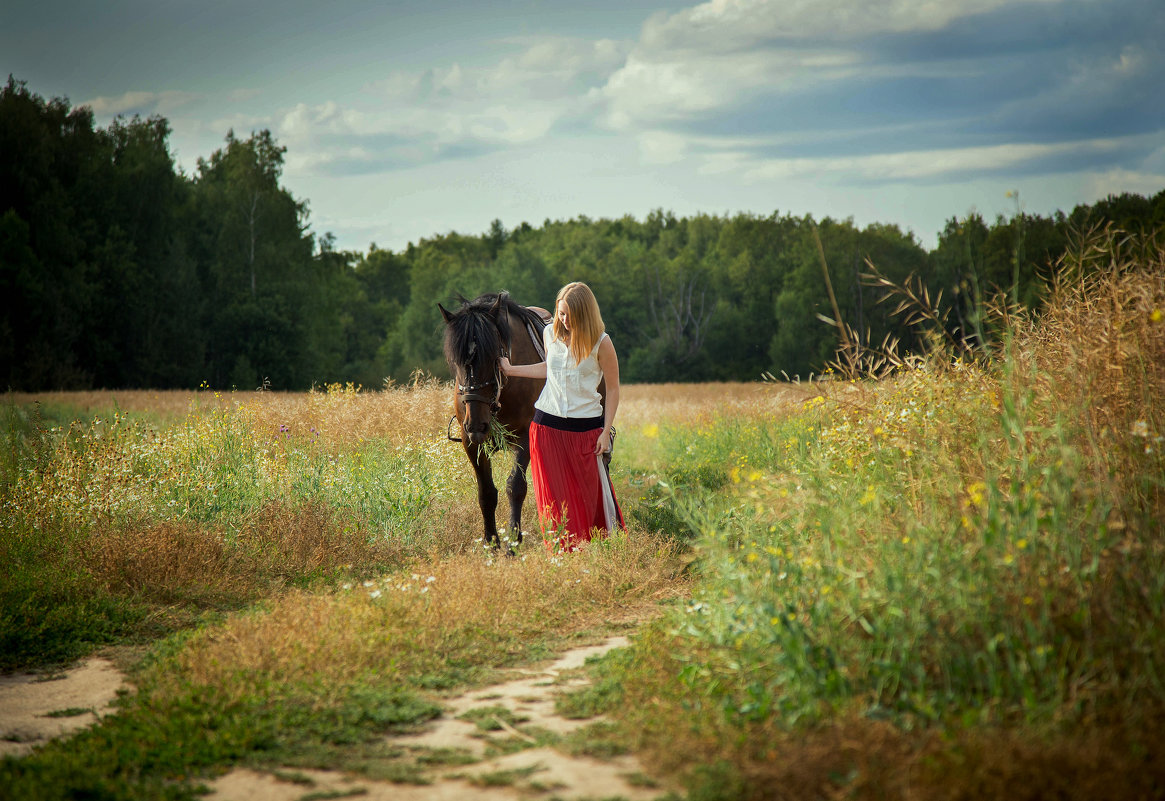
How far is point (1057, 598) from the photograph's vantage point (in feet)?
10.6

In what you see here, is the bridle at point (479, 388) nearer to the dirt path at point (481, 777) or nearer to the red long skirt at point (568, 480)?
the red long skirt at point (568, 480)

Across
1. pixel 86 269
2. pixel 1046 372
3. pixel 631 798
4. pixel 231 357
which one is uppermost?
pixel 86 269

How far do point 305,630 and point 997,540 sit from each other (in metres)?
3.52

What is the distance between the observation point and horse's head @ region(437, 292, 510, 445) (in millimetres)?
6403

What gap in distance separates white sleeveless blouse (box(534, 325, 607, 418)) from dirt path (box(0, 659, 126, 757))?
338cm

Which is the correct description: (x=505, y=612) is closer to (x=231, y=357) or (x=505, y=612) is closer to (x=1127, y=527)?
(x=1127, y=527)

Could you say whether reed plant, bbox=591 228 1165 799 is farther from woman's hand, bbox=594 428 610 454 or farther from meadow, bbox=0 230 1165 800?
woman's hand, bbox=594 428 610 454

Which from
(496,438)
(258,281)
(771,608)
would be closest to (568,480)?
(496,438)

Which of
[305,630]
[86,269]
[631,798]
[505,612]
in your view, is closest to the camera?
[631,798]

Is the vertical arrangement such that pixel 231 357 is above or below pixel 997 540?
above

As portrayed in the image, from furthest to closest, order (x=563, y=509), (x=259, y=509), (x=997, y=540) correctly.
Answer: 1. (x=259, y=509)
2. (x=563, y=509)
3. (x=997, y=540)

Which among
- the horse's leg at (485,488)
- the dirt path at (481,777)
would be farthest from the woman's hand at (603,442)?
the dirt path at (481,777)

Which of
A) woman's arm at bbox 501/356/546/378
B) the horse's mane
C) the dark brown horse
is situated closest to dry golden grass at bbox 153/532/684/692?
the dark brown horse

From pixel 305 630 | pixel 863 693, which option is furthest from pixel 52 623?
pixel 863 693
